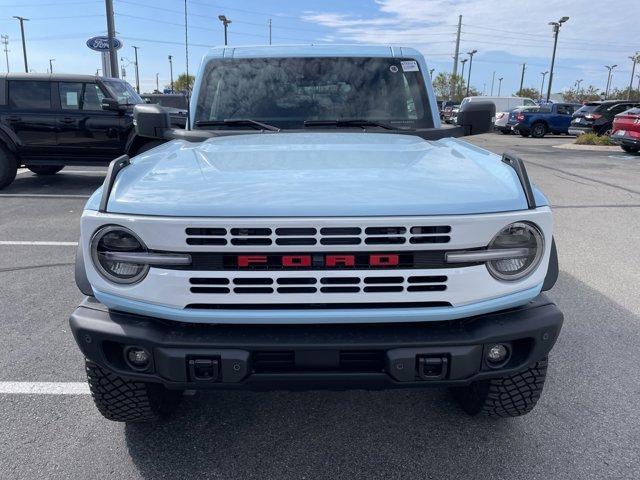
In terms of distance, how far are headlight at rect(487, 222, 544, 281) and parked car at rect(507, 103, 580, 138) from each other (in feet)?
84.7

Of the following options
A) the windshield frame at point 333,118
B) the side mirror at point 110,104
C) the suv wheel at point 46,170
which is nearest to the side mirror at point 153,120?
the windshield frame at point 333,118

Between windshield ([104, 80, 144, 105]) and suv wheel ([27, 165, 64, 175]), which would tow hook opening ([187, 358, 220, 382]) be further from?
suv wheel ([27, 165, 64, 175])

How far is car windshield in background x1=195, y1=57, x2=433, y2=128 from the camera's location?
11.5 ft

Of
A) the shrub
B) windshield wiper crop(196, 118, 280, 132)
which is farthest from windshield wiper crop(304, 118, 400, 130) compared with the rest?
the shrub

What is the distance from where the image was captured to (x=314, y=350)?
196 centimetres

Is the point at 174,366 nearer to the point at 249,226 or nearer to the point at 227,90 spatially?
the point at 249,226

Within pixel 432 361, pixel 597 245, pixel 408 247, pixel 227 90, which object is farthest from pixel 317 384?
pixel 597 245

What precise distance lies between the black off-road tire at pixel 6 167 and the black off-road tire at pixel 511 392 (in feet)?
29.9

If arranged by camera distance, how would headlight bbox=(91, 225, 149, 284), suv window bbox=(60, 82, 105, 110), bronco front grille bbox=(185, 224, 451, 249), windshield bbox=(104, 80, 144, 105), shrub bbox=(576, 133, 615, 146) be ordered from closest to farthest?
bronco front grille bbox=(185, 224, 451, 249), headlight bbox=(91, 225, 149, 284), suv window bbox=(60, 82, 105, 110), windshield bbox=(104, 80, 144, 105), shrub bbox=(576, 133, 615, 146)

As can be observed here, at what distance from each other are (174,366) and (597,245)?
17.9ft

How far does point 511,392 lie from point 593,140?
791 inches

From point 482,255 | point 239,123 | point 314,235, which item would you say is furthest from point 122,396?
point 239,123

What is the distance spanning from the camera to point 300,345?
1.95m

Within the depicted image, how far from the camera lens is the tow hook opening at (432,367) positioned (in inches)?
77.9
